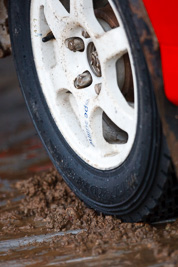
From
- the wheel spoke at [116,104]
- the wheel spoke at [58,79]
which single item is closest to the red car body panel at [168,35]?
the wheel spoke at [116,104]

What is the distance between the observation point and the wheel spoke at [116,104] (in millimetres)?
1919

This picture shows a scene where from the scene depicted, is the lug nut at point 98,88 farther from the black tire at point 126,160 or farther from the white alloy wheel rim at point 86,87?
the black tire at point 126,160

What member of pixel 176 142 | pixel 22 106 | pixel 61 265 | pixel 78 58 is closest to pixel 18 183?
pixel 78 58

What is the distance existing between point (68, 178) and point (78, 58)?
1.78 ft

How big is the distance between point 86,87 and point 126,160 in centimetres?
45

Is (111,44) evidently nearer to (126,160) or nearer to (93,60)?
(93,60)

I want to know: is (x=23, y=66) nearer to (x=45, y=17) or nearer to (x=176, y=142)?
(x=45, y=17)

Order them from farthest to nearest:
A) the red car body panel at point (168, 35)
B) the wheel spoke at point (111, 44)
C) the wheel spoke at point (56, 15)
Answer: the wheel spoke at point (56, 15), the wheel spoke at point (111, 44), the red car body panel at point (168, 35)

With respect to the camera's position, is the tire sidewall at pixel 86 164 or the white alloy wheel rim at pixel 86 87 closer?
the tire sidewall at pixel 86 164

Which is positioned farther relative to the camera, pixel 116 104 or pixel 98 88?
pixel 98 88

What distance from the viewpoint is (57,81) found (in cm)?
238

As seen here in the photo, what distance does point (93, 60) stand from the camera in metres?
2.16

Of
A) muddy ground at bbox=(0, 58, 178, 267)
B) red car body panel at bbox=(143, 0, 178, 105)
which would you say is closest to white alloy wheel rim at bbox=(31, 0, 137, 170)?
red car body panel at bbox=(143, 0, 178, 105)

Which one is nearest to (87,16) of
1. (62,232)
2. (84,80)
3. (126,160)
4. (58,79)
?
(84,80)
